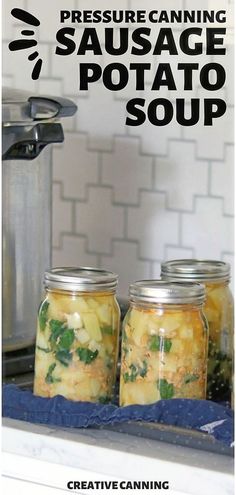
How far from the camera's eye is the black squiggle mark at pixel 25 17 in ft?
5.81

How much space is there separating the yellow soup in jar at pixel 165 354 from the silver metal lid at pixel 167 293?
10mm

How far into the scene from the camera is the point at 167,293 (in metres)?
1.22

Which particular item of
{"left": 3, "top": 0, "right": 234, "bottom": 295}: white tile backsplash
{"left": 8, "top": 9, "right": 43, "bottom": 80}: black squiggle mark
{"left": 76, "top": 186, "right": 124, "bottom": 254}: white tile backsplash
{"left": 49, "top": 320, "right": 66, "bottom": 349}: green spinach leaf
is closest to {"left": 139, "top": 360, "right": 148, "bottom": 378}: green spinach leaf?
{"left": 49, "top": 320, "right": 66, "bottom": 349}: green spinach leaf

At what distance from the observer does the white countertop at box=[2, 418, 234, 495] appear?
1.14 metres

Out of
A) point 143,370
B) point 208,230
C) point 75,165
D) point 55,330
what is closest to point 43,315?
point 55,330

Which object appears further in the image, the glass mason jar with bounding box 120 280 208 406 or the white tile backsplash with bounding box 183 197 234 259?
the white tile backsplash with bounding box 183 197 234 259

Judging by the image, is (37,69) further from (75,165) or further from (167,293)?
(167,293)

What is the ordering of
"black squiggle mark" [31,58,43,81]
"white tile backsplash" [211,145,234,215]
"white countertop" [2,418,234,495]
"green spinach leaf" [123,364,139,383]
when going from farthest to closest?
1. "black squiggle mark" [31,58,43,81]
2. "white tile backsplash" [211,145,234,215]
3. "green spinach leaf" [123,364,139,383]
4. "white countertop" [2,418,234,495]

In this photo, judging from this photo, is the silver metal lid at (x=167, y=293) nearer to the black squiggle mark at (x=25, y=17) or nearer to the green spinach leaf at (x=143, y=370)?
the green spinach leaf at (x=143, y=370)

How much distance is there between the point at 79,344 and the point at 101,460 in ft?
0.44

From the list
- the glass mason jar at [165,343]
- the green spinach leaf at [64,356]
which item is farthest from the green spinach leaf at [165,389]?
the green spinach leaf at [64,356]

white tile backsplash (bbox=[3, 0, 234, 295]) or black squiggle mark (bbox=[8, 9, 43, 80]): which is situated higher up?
black squiggle mark (bbox=[8, 9, 43, 80])

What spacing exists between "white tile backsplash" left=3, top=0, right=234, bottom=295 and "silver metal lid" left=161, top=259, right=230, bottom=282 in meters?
0.26

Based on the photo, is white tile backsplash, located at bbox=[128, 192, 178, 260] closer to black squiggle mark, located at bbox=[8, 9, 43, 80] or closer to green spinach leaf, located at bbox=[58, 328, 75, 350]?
black squiggle mark, located at bbox=[8, 9, 43, 80]
